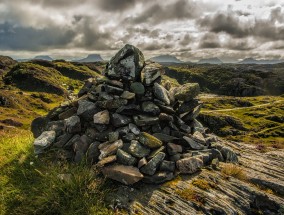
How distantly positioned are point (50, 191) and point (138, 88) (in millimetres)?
7223

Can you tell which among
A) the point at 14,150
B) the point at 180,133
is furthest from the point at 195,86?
the point at 14,150

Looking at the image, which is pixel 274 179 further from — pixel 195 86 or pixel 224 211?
pixel 195 86

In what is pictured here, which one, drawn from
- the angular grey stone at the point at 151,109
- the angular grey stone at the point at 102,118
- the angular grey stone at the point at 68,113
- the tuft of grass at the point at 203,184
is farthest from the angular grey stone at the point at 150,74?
the tuft of grass at the point at 203,184

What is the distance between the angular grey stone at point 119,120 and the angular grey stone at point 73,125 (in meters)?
1.89

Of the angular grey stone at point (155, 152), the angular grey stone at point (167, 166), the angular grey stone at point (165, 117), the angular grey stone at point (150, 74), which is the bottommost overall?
the angular grey stone at point (167, 166)

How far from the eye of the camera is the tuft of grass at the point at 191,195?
10.7 m

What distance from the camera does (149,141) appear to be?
12508 mm

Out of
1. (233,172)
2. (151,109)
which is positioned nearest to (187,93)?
(151,109)

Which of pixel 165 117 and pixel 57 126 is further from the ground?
pixel 165 117

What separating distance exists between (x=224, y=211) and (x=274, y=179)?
14.0ft

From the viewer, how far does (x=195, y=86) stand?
626 inches

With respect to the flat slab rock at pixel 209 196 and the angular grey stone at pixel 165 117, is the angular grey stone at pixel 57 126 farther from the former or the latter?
the angular grey stone at pixel 165 117

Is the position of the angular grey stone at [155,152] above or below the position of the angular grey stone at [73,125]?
below

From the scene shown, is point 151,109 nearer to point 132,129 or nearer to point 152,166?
point 132,129
